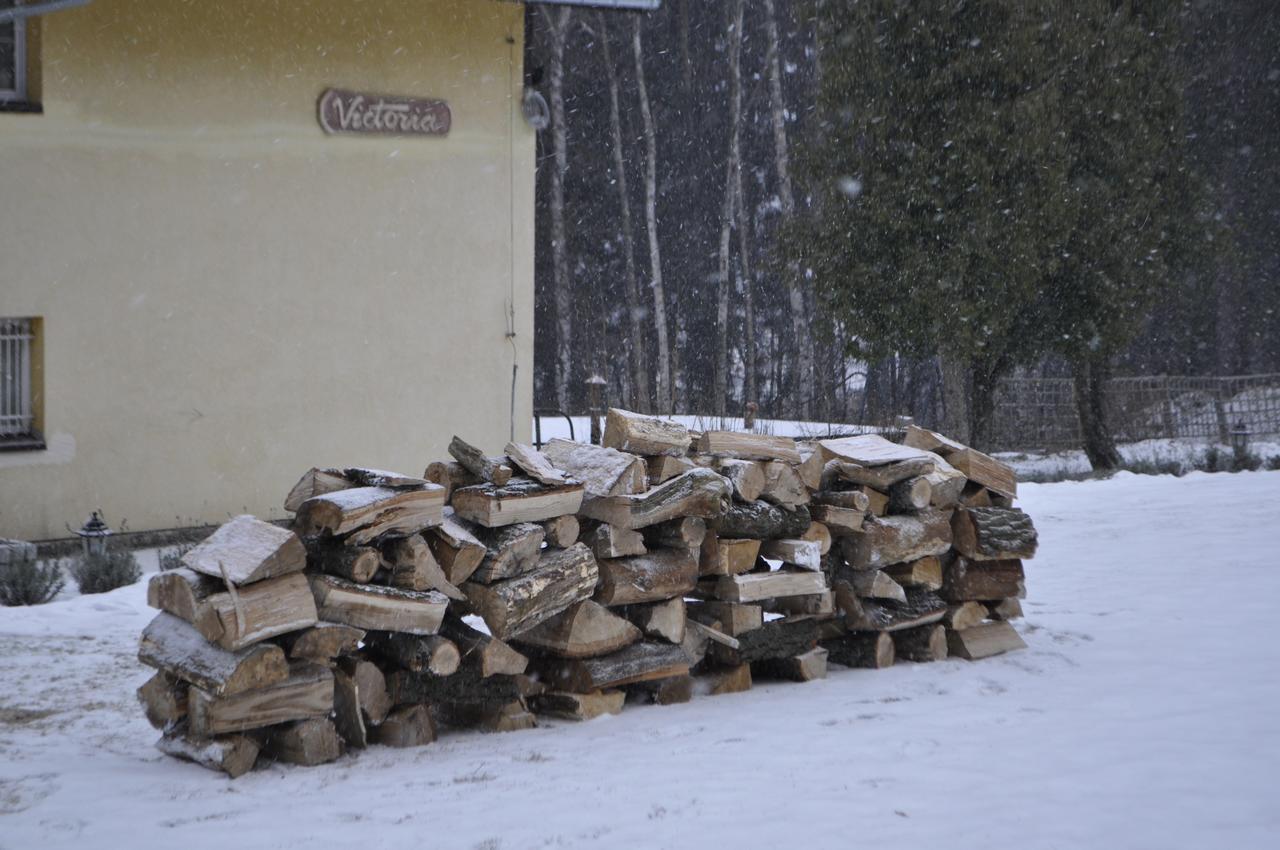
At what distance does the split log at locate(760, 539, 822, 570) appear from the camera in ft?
20.8

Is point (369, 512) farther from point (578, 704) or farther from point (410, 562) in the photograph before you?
point (578, 704)

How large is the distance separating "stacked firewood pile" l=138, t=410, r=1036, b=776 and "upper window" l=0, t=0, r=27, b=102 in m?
6.98

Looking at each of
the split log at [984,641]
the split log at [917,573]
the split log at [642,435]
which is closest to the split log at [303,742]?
the split log at [642,435]

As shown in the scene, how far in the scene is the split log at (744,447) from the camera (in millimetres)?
6324

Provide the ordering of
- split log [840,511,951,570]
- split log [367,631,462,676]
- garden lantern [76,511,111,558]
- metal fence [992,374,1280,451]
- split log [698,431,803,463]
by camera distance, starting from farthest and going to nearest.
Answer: metal fence [992,374,1280,451] → garden lantern [76,511,111,558] → split log [840,511,951,570] → split log [698,431,803,463] → split log [367,631,462,676]

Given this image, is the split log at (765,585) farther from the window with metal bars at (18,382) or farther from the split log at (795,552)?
the window with metal bars at (18,382)

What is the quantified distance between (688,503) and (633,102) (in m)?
28.6

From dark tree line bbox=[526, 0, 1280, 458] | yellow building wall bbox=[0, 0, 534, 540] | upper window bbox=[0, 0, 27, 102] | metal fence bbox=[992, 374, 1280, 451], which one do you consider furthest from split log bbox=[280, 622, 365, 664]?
metal fence bbox=[992, 374, 1280, 451]

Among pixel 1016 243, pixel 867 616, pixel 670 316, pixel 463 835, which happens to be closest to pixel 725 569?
pixel 867 616

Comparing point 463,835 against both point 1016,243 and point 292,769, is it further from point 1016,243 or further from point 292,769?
point 1016,243

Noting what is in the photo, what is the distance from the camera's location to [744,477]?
621 centimetres

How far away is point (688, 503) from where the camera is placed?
591cm

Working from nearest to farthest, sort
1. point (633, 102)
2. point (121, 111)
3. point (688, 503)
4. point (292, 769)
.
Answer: point (292, 769), point (688, 503), point (121, 111), point (633, 102)

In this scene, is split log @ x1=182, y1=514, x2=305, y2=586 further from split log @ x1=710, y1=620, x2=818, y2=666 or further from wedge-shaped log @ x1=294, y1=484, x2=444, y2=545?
split log @ x1=710, y1=620, x2=818, y2=666
